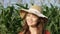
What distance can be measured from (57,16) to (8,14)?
366 mm

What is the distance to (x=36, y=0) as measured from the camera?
6.39 ft

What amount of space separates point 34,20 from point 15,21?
0.79ft

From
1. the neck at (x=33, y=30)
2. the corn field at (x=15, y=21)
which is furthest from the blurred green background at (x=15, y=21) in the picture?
the neck at (x=33, y=30)

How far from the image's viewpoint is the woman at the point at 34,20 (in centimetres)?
127

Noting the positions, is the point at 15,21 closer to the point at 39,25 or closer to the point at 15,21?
the point at 15,21

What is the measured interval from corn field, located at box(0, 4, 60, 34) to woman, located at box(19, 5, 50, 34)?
0.07m

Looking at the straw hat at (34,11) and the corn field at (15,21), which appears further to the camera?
the corn field at (15,21)

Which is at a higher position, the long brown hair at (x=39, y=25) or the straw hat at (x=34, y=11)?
the straw hat at (x=34, y=11)

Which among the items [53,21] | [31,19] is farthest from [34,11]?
[53,21]

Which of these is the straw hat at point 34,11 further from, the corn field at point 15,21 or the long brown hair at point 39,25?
the corn field at point 15,21

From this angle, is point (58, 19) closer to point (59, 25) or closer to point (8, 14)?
point (59, 25)

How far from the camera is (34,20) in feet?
4.20

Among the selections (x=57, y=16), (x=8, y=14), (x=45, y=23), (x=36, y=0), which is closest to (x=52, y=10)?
(x=57, y=16)

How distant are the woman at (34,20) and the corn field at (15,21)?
74 mm
